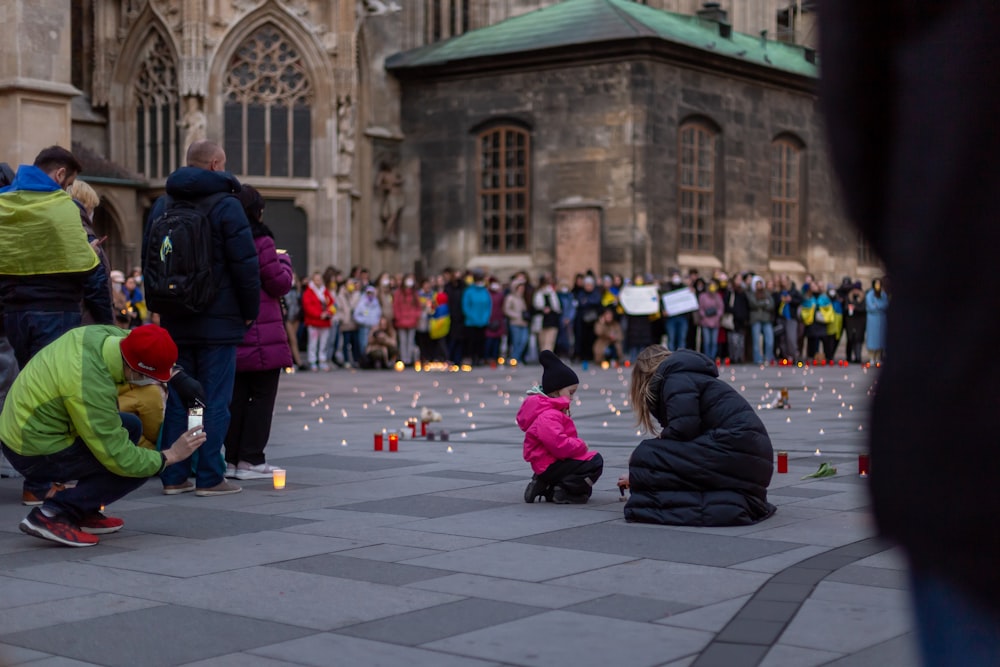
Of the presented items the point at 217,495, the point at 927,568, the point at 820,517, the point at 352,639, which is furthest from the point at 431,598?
the point at 927,568

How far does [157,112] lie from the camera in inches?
1270

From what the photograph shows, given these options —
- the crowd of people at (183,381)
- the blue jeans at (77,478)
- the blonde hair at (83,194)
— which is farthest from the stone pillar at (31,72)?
the blue jeans at (77,478)

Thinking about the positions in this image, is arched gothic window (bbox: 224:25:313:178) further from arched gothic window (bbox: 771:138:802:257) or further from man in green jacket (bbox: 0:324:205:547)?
man in green jacket (bbox: 0:324:205:547)

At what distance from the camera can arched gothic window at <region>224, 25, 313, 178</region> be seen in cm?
3194

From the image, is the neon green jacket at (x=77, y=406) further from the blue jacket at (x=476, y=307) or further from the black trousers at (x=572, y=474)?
the blue jacket at (x=476, y=307)

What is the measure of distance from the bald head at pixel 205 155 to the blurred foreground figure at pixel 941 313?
7845 millimetres

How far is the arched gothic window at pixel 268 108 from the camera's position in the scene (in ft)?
105

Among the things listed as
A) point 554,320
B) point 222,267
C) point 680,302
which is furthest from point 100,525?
point 554,320

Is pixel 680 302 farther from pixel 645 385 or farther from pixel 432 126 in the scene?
pixel 645 385

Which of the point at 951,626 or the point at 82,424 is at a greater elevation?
the point at 951,626

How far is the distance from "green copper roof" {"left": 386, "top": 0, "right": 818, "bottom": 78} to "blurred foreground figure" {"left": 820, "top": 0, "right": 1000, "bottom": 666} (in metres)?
32.4

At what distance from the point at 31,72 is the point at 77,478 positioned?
1356cm

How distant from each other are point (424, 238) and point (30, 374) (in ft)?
98.6

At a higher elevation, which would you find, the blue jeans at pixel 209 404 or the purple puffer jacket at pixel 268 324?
the purple puffer jacket at pixel 268 324
